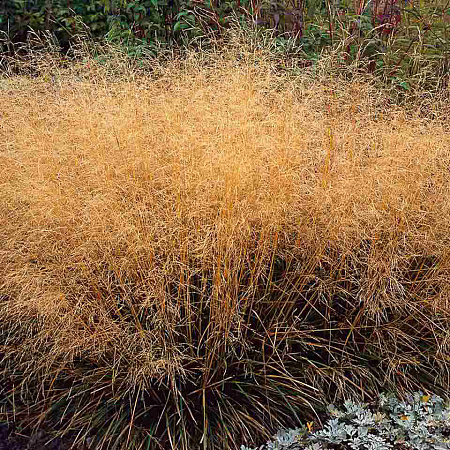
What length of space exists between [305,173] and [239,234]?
56cm

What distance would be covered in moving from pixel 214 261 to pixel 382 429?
3.15ft

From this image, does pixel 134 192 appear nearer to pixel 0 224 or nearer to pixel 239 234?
pixel 239 234

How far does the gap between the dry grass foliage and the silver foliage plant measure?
12 cm

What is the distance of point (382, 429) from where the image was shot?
2.51m

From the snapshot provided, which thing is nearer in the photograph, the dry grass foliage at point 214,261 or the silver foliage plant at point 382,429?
the silver foliage plant at point 382,429

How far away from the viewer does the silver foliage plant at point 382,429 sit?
7.83 feet

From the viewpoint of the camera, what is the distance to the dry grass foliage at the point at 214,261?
2525mm

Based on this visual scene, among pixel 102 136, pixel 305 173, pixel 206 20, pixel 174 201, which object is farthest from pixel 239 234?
pixel 206 20

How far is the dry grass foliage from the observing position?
8.29 feet

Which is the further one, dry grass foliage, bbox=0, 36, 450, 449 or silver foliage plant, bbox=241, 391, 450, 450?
dry grass foliage, bbox=0, 36, 450, 449

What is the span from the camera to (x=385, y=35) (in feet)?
16.1

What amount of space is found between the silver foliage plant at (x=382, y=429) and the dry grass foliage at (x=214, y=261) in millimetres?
115

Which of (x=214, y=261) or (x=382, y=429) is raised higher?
(x=214, y=261)

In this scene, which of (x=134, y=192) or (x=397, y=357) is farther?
(x=397, y=357)
